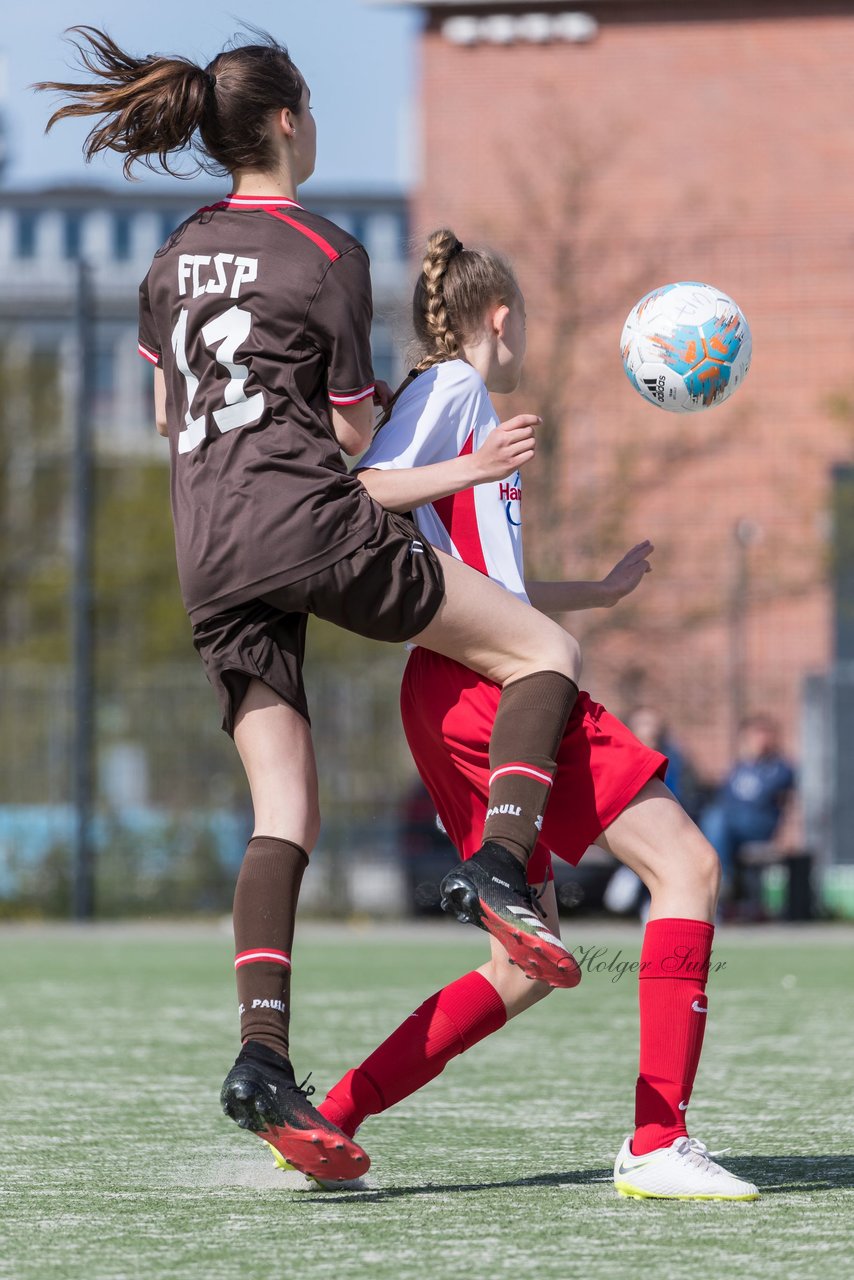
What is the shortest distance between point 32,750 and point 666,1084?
12.8 meters

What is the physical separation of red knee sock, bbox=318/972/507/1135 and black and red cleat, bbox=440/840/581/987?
550 mm

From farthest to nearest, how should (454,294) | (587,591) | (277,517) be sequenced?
(587,591) → (454,294) → (277,517)

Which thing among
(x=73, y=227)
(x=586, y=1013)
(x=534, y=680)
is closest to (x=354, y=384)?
(x=534, y=680)

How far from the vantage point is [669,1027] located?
3.82m

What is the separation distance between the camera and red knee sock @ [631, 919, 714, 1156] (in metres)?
3.80

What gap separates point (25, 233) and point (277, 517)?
790 inches

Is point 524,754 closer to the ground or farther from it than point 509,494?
closer to the ground

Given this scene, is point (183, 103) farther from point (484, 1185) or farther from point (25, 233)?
point (25, 233)

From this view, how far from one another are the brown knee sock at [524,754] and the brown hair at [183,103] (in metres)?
1.18

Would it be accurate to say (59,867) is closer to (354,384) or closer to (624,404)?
(624,404)

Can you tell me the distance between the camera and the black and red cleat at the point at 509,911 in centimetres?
345

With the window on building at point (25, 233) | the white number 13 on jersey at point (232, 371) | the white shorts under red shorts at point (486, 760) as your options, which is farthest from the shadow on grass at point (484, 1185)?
the window on building at point (25, 233)

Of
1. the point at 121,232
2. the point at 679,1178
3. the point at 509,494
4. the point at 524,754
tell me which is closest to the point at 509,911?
the point at 524,754

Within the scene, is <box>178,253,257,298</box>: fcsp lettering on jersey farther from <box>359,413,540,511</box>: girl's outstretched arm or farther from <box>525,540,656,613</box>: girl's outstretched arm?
<box>525,540,656,613</box>: girl's outstretched arm
